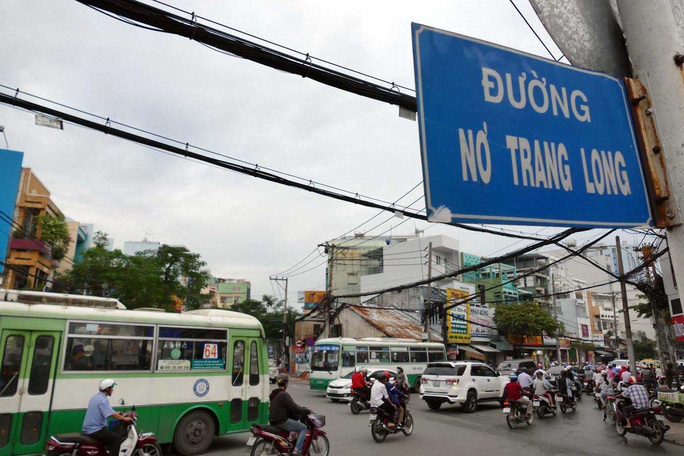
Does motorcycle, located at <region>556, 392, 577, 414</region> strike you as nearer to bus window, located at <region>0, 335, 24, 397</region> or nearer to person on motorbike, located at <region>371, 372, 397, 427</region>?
person on motorbike, located at <region>371, 372, 397, 427</region>

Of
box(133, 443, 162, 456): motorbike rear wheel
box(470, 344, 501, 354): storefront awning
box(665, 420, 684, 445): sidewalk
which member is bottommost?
box(665, 420, 684, 445): sidewalk

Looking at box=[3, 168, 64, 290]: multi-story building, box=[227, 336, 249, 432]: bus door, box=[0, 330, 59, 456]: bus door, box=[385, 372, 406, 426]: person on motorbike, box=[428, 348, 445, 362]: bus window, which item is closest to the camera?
box=[0, 330, 59, 456]: bus door

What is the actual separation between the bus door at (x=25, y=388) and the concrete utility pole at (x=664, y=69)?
29.2 feet

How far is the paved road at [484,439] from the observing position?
31.3 ft

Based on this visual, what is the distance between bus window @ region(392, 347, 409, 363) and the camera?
2319 cm

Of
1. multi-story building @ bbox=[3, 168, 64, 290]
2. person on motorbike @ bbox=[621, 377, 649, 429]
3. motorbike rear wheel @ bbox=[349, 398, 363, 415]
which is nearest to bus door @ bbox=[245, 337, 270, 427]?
motorbike rear wheel @ bbox=[349, 398, 363, 415]

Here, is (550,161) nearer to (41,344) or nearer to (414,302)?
(41,344)

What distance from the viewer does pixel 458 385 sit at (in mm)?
15875

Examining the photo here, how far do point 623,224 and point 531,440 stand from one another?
33.5ft

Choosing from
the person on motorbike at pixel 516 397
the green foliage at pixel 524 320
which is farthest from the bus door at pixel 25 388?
the green foliage at pixel 524 320

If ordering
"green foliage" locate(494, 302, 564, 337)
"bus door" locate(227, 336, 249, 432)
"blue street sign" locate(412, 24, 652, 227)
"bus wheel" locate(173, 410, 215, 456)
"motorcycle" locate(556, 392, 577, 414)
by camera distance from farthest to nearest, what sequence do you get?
"green foliage" locate(494, 302, 564, 337)
"motorcycle" locate(556, 392, 577, 414)
"bus door" locate(227, 336, 249, 432)
"bus wheel" locate(173, 410, 215, 456)
"blue street sign" locate(412, 24, 652, 227)

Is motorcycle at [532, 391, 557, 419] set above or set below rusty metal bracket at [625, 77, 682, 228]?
below

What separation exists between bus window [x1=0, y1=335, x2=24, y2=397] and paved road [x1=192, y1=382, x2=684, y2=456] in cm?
387

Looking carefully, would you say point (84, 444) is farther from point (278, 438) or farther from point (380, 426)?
point (380, 426)
